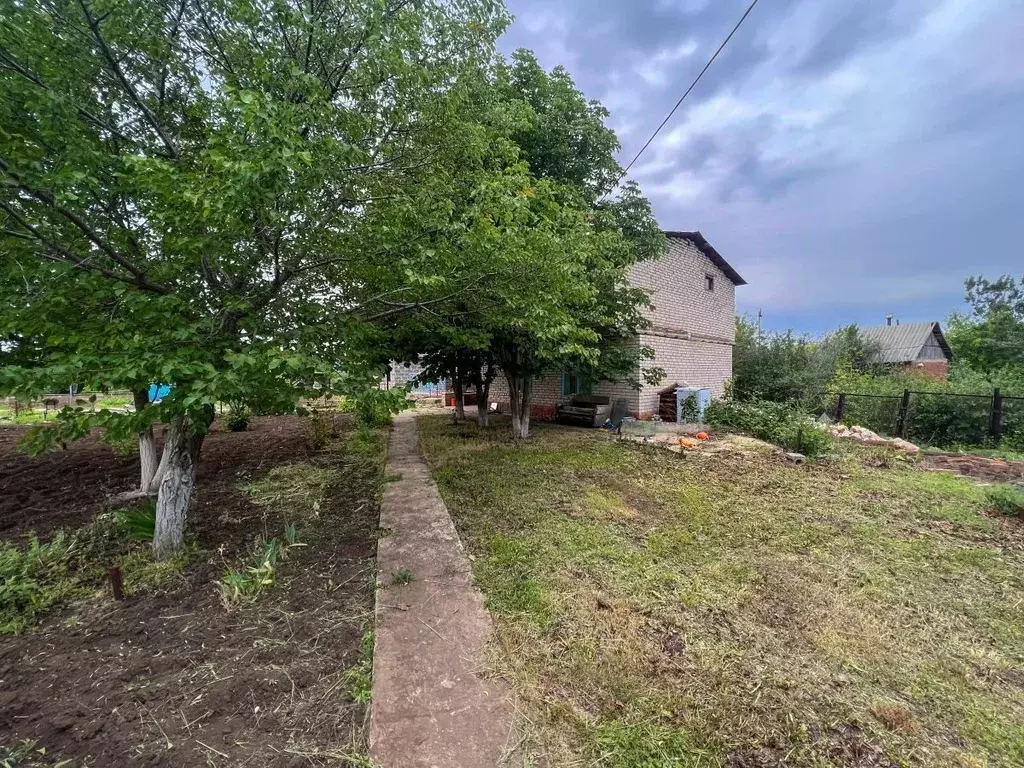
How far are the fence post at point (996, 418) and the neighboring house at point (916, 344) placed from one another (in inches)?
693

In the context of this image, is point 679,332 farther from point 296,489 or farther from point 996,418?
point 296,489

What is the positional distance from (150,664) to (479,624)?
1.59 m

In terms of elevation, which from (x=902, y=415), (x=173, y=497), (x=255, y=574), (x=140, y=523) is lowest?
(x=255, y=574)

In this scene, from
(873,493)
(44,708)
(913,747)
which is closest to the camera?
(913,747)

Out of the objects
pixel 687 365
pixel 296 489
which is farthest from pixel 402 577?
pixel 687 365

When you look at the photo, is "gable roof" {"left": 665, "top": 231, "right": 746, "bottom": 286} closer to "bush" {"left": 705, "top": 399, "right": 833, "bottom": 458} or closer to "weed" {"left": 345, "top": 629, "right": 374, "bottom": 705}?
"bush" {"left": 705, "top": 399, "right": 833, "bottom": 458}

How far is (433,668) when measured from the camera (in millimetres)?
2088

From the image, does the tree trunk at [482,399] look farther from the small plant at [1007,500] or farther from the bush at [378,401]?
the small plant at [1007,500]

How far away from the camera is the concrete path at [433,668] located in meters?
1.64

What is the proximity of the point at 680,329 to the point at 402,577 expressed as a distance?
36.9 ft

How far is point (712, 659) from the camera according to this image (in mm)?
2178

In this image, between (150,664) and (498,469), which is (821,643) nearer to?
(150,664)

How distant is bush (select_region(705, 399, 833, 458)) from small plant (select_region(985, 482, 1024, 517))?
232 cm

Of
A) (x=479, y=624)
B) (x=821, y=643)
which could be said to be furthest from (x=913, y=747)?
(x=479, y=624)
